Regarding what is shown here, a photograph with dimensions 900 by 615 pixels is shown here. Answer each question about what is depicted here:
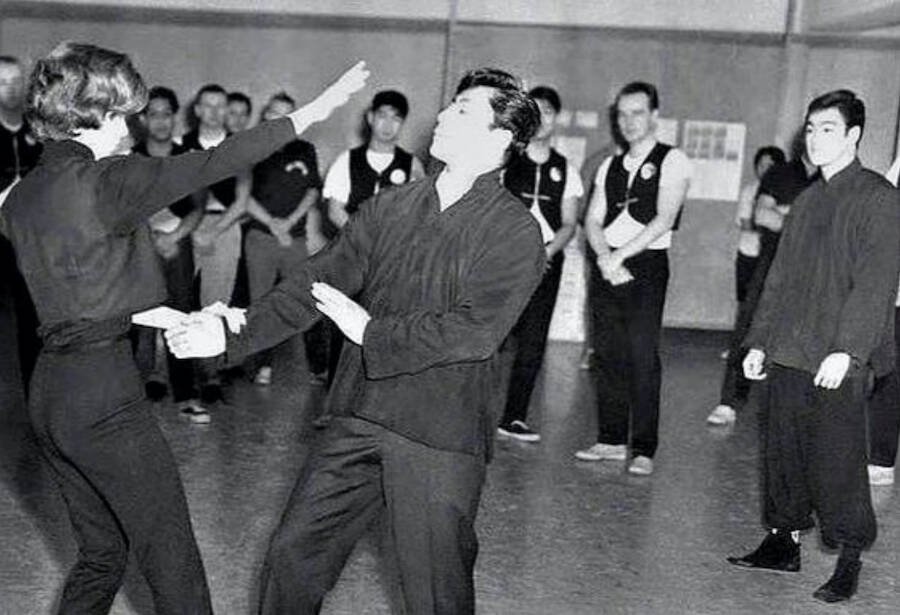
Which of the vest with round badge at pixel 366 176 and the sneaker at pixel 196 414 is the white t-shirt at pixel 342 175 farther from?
the sneaker at pixel 196 414

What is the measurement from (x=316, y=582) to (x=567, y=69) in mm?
7289

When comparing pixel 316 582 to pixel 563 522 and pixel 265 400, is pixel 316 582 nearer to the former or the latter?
pixel 563 522

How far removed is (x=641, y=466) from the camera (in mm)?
5559

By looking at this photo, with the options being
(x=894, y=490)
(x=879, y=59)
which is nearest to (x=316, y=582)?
(x=894, y=490)

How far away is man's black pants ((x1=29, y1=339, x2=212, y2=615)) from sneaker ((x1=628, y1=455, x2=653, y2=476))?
2863mm

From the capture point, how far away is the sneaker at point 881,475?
18.7 ft

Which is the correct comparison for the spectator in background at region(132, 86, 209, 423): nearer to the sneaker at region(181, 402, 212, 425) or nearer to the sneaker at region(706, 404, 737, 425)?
the sneaker at region(181, 402, 212, 425)

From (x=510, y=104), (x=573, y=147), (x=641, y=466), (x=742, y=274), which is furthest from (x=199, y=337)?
(x=573, y=147)

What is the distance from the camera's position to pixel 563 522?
4824 mm

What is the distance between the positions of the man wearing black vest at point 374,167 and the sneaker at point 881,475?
2479 millimetres

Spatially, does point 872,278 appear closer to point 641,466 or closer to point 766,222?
point 641,466

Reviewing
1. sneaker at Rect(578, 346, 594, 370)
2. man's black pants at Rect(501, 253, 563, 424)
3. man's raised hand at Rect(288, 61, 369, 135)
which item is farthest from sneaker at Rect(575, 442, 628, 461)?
man's raised hand at Rect(288, 61, 369, 135)

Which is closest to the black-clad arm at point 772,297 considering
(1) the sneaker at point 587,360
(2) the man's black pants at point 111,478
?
(2) the man's black pants at point 111,478

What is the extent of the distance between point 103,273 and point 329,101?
0.59m
